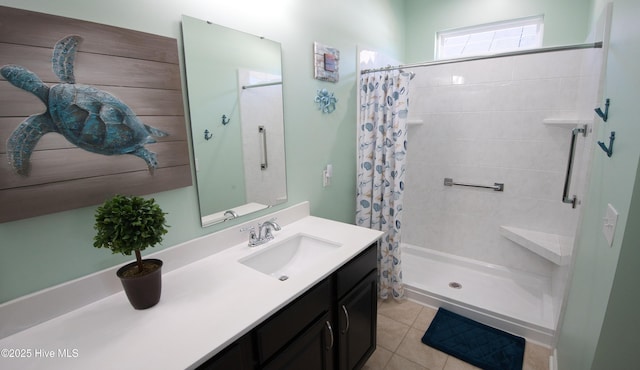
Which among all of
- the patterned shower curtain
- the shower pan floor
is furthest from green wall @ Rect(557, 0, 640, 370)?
the patterned shower curtain

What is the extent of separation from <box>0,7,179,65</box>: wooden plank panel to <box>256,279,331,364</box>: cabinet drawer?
1.09 m

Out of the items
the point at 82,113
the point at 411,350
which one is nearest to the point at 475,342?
the point at 411,350

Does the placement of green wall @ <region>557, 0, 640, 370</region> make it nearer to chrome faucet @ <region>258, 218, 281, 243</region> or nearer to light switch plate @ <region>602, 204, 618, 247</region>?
light switch plate @ <region>602, 204, 618, 247</region>

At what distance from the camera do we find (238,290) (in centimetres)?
113

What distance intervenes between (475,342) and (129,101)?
238cm

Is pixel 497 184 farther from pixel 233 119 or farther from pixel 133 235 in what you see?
pixel 133 235

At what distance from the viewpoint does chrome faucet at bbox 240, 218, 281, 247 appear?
155cm

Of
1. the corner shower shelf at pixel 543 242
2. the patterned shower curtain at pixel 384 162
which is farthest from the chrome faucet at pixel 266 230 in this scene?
the corner shower shelf at pixel 543 242

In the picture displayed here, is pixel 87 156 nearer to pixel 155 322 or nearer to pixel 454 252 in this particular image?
pixel 155 322

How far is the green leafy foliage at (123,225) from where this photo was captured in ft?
3.07

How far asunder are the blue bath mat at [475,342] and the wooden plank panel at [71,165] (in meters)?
2.00

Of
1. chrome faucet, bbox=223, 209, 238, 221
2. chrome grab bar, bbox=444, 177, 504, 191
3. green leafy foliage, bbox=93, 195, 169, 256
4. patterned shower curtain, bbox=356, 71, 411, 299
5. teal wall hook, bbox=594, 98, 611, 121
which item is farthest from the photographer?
chrome grab bar, bbox=444, 177, 504, 191

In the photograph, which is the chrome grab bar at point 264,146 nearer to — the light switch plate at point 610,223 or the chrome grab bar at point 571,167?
the light switch plate at point 610,223

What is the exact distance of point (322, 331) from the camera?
4.32 feet
